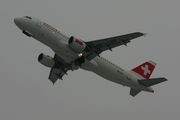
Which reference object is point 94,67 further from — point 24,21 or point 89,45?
point 24,21

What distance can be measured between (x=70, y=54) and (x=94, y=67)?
349 centimetres

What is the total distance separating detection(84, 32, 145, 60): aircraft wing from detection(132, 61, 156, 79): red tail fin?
7.38m

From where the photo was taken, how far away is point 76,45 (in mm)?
41531

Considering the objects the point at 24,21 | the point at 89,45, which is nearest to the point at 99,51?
the point at 89,45

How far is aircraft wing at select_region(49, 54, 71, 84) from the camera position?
4884 centimetres

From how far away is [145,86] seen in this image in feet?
152

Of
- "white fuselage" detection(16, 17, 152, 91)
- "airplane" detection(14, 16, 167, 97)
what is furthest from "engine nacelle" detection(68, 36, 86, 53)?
"white fuselage" detection(16, 17, 152, 91)

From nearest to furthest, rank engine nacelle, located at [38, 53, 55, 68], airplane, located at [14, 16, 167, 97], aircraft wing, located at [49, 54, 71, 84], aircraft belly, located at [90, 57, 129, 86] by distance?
airplane, located at [14, 16, 167, 97] → aircraft belly, located at [90, 57, 129, 86] → engine nacelle, located at [38, 53, 55, 68] → aircraft wing, located at [49, 54, 71, 84]

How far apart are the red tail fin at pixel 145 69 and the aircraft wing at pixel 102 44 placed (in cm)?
738

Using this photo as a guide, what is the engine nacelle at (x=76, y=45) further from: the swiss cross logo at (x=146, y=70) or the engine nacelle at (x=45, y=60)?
the swiss cross logo at (x=146, y=70)

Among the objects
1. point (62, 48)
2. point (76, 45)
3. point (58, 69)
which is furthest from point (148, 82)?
point (58, 69)

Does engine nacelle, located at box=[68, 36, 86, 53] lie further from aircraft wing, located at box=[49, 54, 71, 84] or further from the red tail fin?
the red tail fin

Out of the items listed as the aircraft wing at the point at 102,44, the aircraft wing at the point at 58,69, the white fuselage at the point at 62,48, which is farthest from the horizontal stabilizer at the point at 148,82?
the aircraft wing at the point at 58,69

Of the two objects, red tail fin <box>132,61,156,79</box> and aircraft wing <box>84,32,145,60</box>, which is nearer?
aircraft wing <box>84,32,145,60</box>
